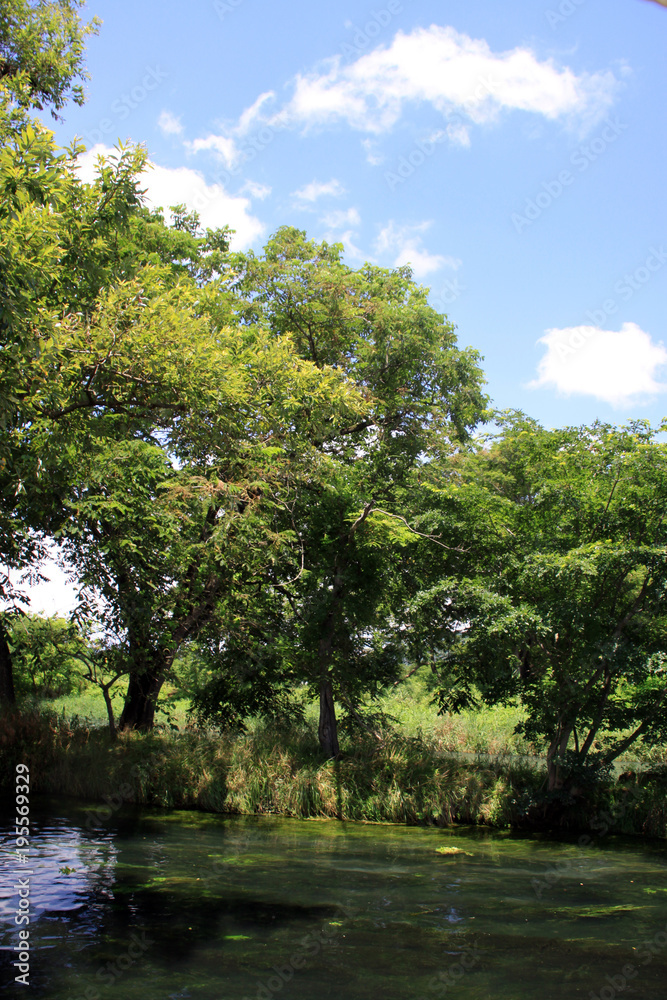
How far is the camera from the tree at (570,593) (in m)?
14.3

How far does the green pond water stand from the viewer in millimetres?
7027

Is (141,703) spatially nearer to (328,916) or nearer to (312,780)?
(312,780)

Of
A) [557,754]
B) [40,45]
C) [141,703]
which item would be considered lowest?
[557,754]

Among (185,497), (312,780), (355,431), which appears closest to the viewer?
(185,497)

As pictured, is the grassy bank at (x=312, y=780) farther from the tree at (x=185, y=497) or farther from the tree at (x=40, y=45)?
the tree at (x=40, y=45)

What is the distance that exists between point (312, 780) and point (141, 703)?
5613 mm

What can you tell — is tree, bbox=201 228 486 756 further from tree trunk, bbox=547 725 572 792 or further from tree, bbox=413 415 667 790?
tree trunk, bbox=547 725 572 792

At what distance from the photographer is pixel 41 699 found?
83.9ft

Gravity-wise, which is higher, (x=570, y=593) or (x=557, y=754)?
(x=570, y=593)

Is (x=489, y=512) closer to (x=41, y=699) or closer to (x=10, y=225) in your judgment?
(x=10, y=225)

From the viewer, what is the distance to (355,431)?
21328mm

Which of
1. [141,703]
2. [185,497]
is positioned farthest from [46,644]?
[185,497]

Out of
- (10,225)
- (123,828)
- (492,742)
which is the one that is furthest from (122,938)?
(492,742)

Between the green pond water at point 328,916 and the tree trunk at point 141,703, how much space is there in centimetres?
513
